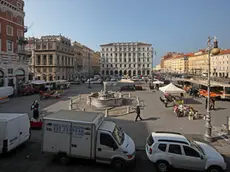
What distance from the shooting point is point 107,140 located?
23.3ft

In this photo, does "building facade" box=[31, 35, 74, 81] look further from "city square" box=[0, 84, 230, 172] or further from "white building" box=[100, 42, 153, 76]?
"white building" box=[100, 42, 153, 76]

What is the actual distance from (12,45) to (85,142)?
112 feet

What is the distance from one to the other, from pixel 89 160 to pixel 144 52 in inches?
3972

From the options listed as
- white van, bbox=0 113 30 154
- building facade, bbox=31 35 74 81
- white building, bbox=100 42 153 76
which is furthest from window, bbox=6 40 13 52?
white building, bbox=100 42 153 76

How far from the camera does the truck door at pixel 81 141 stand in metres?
7.12

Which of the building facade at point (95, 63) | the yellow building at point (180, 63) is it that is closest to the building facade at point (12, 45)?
the building facade at point (95, 63)

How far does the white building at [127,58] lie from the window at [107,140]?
324 feet

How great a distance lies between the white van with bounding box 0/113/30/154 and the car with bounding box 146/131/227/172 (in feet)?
20.8

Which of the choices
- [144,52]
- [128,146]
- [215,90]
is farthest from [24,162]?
[144,52]

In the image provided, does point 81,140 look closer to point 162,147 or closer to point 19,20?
point 162,147

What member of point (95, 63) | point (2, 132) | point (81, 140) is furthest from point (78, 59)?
point (81, 140)

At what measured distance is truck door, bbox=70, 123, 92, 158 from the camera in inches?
280

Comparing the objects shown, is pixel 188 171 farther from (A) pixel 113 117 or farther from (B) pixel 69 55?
(B) pixel 69 55

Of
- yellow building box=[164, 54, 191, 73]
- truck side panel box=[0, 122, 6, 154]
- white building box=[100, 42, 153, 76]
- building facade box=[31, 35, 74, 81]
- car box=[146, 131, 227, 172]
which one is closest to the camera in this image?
car box=[146, 131, 227, 172]
